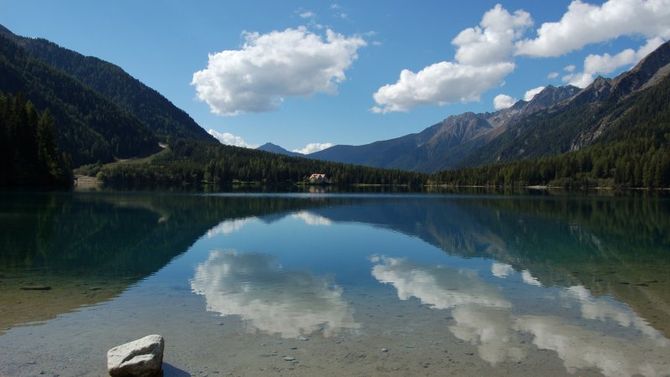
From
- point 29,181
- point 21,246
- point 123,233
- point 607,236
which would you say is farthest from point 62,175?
point 607,236

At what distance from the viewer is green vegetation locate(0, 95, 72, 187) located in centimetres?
10656

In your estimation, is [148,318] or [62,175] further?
[62,175]

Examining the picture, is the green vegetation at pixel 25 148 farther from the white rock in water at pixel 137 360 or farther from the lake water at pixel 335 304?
the white rock in water at pixel 137 360

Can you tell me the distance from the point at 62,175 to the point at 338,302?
390 ft

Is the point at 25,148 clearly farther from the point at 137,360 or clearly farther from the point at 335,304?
the point at 137,360

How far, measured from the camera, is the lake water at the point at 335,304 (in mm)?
14688

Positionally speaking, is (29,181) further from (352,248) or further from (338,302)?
(338,302)

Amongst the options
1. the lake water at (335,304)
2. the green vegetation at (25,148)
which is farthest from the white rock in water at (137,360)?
the green vegetation at (25,148)

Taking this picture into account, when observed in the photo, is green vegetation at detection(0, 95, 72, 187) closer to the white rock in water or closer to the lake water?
the lake water

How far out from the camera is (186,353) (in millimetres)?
14977

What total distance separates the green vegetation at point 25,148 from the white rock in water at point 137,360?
11032 centimetres

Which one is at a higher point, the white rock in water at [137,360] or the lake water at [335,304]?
the white rock in water at [137,360]

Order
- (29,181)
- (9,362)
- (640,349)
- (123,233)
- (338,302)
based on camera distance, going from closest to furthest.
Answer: (9,362) < (640,349) < (338,302) < (123,233) < (29,181)

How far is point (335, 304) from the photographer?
21703mm
